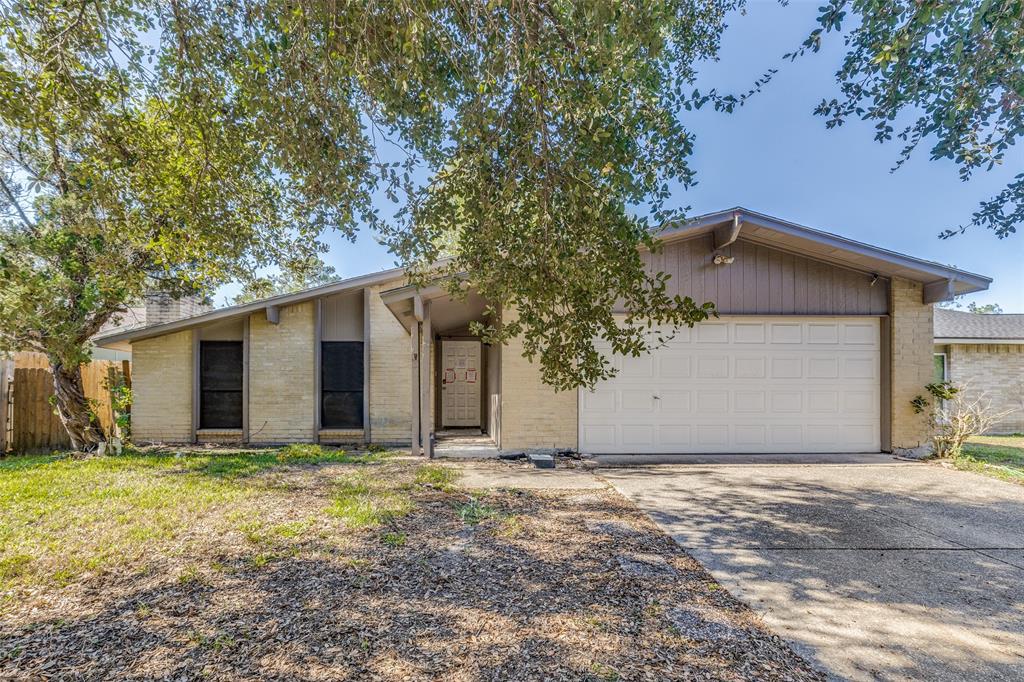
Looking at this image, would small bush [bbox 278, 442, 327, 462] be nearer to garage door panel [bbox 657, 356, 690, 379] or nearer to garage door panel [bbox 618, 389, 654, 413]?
garage door panel [bbox 618, 389, 654, 413]

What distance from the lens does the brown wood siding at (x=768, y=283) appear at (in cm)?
802

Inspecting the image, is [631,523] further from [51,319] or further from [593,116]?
[51,319]

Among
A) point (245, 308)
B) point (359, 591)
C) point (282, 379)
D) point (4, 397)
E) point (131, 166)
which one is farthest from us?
point (282, 379)

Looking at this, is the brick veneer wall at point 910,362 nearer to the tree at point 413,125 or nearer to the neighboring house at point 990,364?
the neighboring house at point 990,364

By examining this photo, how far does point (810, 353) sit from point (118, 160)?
971 centimetres

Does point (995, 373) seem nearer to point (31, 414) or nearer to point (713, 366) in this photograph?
point (713, 366)

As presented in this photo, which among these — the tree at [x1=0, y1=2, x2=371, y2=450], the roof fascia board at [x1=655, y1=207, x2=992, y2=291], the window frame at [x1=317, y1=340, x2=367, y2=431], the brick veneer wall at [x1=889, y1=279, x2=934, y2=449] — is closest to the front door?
the window frame at [x1=317, y1=340, x2=367, y2=431]

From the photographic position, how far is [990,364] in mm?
12164

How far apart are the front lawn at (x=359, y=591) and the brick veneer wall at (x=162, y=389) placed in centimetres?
387

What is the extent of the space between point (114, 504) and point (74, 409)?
435cm

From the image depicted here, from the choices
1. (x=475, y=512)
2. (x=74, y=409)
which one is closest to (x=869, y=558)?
(x=475, y=512)

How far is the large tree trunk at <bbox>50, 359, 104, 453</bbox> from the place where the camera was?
26.0 ft

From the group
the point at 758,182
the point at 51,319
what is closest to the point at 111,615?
the point at 51,319

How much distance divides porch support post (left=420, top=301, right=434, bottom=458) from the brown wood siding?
13.1ft
